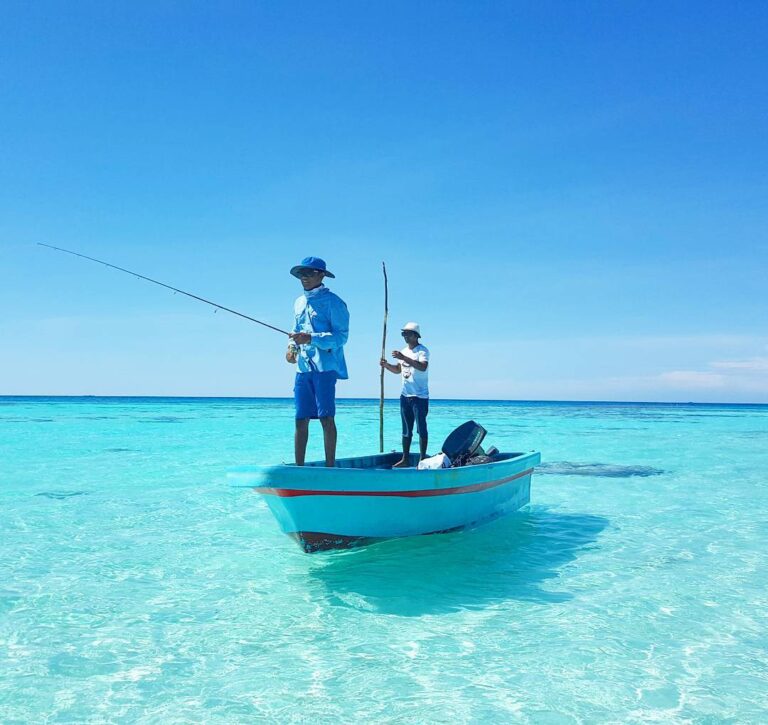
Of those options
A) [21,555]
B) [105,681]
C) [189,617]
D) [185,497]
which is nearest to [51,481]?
[185,497]

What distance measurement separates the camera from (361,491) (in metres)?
6.53

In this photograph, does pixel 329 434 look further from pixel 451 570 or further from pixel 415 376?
pixel 415 376

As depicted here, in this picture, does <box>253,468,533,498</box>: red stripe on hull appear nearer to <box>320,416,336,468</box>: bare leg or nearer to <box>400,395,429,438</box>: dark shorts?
<box>320,416,336,468</box>: bare leg

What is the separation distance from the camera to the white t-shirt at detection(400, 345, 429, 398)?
9180 mm

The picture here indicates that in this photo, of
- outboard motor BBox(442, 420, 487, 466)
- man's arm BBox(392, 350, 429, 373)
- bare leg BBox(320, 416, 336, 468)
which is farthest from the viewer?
outboard motor BBox(442, 420, 487, 466)

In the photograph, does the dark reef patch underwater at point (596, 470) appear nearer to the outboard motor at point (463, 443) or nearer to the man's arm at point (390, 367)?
the outboard motor at point (463, 443)

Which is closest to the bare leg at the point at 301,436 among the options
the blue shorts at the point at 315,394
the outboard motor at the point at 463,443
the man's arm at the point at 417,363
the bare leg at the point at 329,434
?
the blue shorts at the point at 315,394

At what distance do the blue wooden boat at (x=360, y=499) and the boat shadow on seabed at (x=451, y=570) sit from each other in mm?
314

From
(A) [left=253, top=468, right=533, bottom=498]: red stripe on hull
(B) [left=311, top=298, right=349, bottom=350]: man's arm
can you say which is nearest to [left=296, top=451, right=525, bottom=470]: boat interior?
(A) [left=253, top=468, right=533, bottom=498]: red stripe on hull

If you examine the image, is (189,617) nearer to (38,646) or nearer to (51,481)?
(38,646)

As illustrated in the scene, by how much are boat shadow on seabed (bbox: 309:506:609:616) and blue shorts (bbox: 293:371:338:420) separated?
1.68 m

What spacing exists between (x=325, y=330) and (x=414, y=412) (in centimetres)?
294

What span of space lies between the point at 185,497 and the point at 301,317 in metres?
6.85

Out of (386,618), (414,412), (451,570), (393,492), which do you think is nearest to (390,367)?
(414,412)
